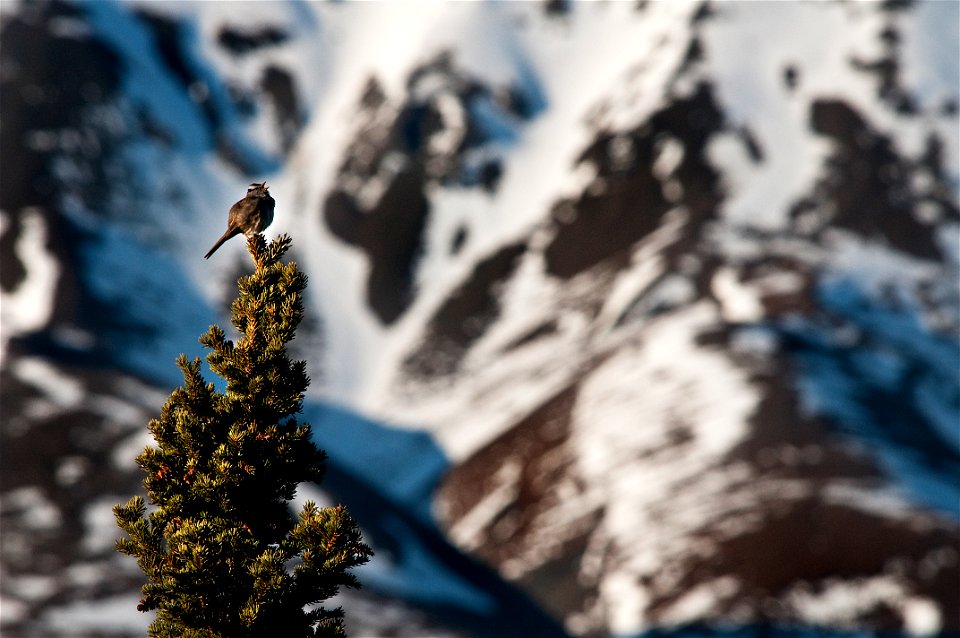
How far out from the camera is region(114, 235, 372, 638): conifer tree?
1474cm

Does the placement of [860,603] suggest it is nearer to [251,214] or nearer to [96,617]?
[96,617]

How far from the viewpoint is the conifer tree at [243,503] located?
48.4 ft

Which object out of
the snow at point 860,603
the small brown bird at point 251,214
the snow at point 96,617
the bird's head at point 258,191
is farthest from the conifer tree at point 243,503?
the snow at point 860,603

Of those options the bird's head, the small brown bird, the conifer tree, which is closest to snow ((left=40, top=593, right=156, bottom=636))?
the bird's head

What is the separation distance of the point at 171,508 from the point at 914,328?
175375 mm

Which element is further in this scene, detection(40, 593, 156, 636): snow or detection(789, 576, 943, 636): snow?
detection(789, 576, 943, 636): snow

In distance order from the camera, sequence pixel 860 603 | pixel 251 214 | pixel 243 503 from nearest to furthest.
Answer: pixel 243 503
pixel 251 214
pixel 860 603

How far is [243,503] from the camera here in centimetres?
1539

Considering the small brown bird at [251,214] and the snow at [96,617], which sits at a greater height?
the snow at [96,617]

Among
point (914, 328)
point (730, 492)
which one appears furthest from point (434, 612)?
point (914, 328)

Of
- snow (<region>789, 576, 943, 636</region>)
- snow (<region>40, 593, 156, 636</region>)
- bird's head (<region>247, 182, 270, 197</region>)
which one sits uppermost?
snow (<region>40, 593, 156, 636</region>)

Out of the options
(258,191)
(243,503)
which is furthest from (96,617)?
(243,503)

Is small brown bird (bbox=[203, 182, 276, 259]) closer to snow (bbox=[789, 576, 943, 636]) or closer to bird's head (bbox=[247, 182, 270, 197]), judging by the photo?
bird's head (bbox=[247, 182, 270, 197])

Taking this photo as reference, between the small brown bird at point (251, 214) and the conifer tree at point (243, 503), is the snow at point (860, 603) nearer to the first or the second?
the small brown bird at point (251, 214)
